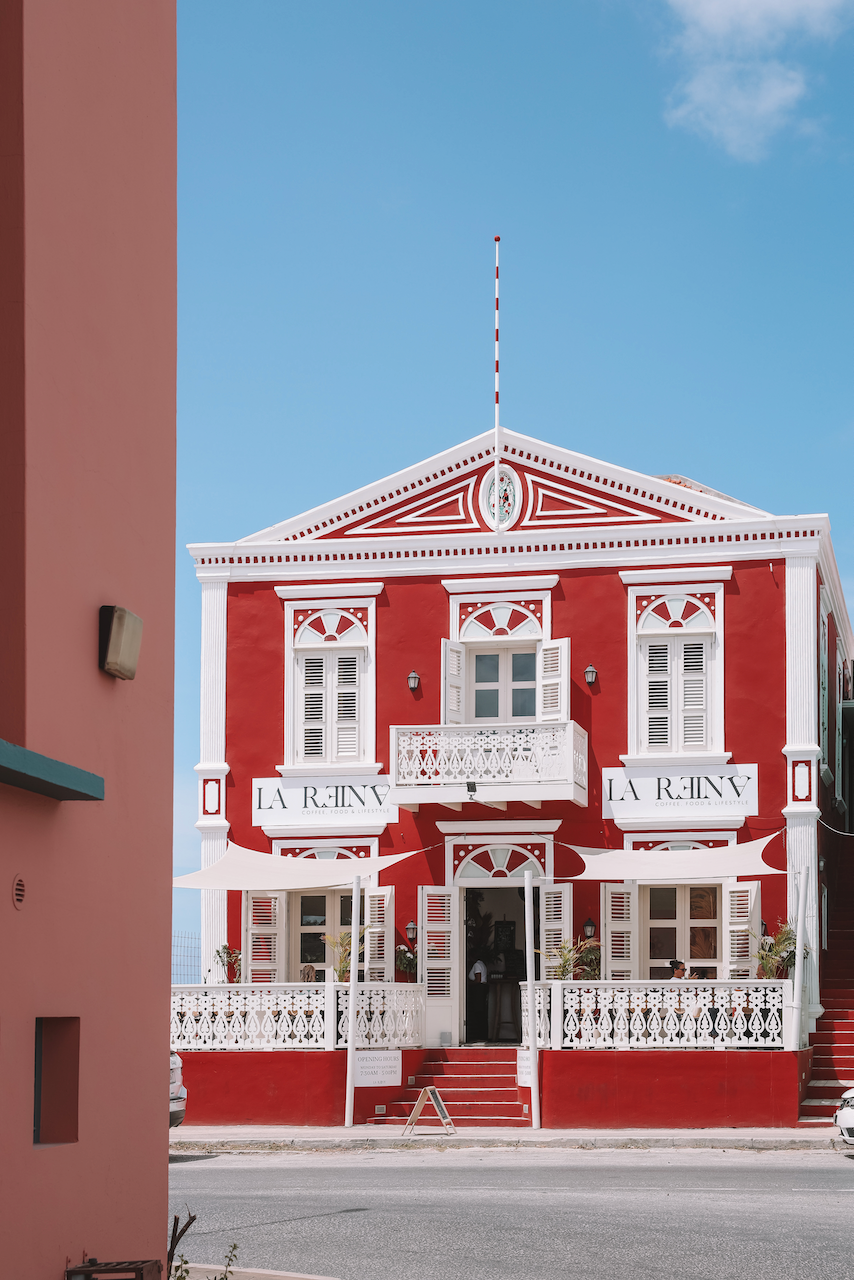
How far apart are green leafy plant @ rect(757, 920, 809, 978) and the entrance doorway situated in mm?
3408

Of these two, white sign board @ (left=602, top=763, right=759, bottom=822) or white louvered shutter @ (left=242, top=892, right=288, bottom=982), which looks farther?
white louvered shutter @ (left=242, top=892, right=288, bottom=982)

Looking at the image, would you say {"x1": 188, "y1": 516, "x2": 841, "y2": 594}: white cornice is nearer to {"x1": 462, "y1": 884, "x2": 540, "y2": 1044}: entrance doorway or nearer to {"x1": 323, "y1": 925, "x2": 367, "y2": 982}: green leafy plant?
{"x1": 462, "y1": 884, "x2": 540, "y2": 1044}: entrance doorway

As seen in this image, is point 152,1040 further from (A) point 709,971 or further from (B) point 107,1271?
(A) point 709,971

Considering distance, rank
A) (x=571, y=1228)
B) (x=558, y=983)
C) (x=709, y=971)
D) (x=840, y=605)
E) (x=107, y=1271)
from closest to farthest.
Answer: (x=107, y=1271)
(x=571, y=1228)
(x=558, y=983)
(x=709, y=971)
(x=840, y=605)

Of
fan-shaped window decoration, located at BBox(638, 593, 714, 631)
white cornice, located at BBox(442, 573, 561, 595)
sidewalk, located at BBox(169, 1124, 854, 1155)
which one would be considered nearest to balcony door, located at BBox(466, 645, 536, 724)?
white cornice, located at BBox(442, 573, 561, 595)

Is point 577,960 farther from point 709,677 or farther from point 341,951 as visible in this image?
point 709,677

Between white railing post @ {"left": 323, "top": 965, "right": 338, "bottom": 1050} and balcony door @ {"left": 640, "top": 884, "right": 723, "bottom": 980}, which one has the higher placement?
balcony door @ {"left": 640, "top": 884, "right": 723, "bottom": 980}

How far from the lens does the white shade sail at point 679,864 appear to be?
66.6 feet

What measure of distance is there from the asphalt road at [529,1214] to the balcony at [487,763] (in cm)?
589

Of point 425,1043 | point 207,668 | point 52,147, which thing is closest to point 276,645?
point 207,668

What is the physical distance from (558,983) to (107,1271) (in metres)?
14.5

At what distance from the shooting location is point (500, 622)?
23.5 m

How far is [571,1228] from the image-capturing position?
38.5 ft

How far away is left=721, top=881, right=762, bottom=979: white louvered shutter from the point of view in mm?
21609
